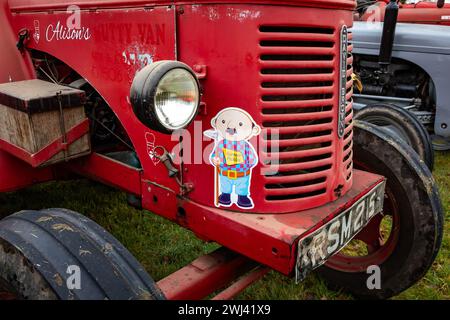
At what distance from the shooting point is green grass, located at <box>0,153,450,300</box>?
2518mm

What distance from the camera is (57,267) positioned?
133 centimetres

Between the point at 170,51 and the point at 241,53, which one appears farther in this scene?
the point at 170,51

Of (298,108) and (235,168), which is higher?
(298,108)

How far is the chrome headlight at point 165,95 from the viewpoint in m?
1.36

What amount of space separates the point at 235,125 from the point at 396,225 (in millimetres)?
1233

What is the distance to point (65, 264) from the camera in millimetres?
1342

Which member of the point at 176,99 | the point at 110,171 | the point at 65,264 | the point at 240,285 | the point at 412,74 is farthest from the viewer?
the point at 412,74

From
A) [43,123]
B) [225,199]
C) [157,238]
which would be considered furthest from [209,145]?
[157,238]

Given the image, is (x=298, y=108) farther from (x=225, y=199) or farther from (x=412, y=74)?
(x=412, y=74)

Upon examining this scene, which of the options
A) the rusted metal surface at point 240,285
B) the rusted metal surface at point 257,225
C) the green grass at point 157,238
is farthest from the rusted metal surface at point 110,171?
the green grass at point 157,238

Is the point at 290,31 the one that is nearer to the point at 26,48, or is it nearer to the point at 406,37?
the point at 26,48

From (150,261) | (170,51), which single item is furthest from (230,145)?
(150,261)

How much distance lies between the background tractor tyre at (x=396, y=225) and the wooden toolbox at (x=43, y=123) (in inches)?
Result: 59.5

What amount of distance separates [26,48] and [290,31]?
1.69 metres
